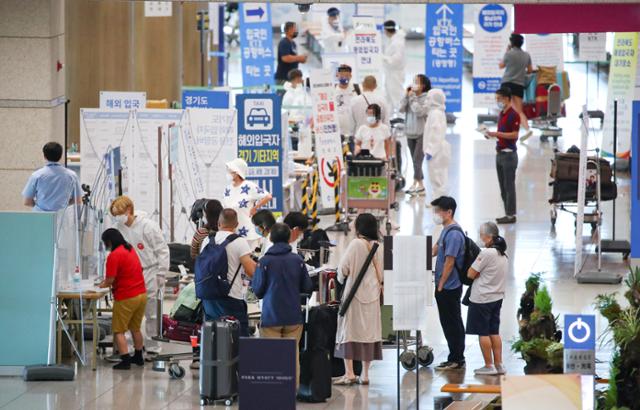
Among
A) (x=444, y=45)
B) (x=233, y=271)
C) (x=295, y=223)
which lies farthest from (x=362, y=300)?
(x=444, y=45)

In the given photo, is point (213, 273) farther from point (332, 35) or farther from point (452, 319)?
point (332, 35)

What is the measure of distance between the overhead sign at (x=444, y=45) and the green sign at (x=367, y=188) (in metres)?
9.55

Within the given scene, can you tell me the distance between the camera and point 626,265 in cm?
1764

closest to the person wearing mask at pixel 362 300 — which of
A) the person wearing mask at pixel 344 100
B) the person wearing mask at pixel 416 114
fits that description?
the person wearing mask at pixel 416 114

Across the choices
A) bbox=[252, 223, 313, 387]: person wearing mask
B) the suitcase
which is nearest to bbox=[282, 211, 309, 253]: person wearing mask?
the suitcase

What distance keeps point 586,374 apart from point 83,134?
846cm

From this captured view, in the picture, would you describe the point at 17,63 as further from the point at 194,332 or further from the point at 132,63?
the point at 132,63

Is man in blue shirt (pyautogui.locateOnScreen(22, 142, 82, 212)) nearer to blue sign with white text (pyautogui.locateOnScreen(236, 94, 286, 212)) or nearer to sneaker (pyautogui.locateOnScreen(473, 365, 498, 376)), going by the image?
blue sign with white text (pyautogui.locateOnScreen(236, 94, 286, 212))

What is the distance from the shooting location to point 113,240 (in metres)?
13.0

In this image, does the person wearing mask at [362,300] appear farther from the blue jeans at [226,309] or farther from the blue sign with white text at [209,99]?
the blue sign with white text at [209,99]

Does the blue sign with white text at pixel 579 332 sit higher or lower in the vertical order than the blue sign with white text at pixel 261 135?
lower

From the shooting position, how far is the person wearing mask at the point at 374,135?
65.7ft

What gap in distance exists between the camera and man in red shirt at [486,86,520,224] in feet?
64.0

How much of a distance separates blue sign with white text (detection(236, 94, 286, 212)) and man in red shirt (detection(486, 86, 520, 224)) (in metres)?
3.37
